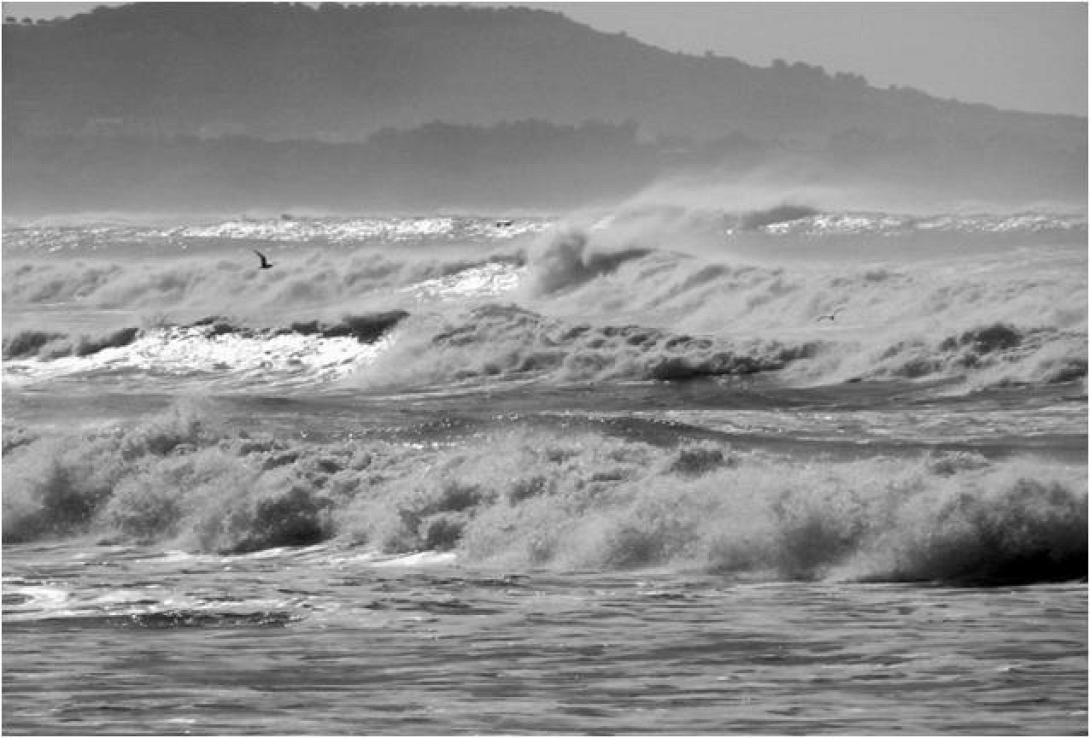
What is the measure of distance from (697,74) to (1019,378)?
76163mm

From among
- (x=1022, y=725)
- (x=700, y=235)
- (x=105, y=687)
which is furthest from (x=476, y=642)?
(x=700, y=235)

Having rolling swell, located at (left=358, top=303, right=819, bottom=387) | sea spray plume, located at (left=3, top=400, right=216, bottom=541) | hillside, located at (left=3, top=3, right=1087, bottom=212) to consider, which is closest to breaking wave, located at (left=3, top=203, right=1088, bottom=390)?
rolling swell, located at (left=358, top=303, right=819, bottom=387)

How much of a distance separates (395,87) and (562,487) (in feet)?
294

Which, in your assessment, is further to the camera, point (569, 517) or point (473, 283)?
point (473, 283)

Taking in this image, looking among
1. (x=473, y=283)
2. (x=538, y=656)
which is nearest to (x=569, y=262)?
(x=473, y=283)

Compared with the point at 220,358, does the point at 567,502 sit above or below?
below

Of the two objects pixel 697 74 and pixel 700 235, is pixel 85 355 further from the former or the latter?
Result: pixel 697 74

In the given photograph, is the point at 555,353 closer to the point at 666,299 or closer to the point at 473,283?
the point at 666,299

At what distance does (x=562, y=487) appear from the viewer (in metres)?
14.0

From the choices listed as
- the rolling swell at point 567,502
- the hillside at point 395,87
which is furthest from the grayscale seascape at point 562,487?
the hillside at point 395,87

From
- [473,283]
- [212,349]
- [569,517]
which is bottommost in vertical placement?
[569,517]

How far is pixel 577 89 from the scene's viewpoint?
9625 centimetres

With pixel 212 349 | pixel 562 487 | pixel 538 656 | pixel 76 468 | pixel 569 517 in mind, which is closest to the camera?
pixel 538 656

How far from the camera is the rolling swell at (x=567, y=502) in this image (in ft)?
40.0
